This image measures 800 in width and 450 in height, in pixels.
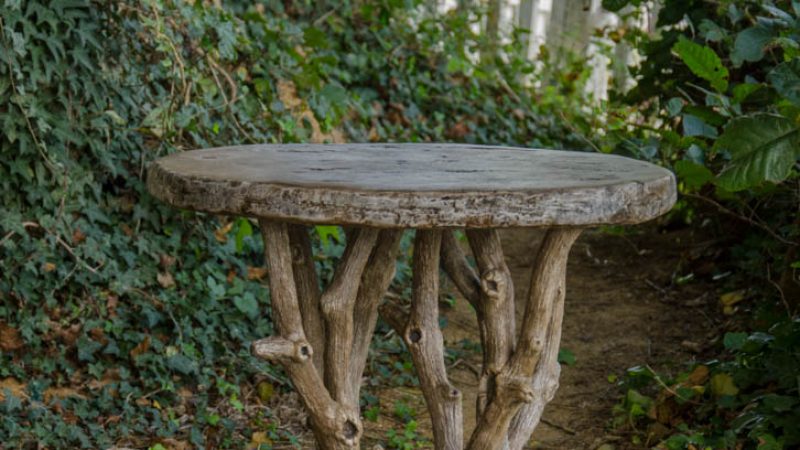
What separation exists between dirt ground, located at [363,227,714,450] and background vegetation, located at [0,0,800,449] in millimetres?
134

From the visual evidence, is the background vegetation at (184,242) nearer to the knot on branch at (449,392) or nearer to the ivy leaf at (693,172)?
the ivy leaf at (693,172)

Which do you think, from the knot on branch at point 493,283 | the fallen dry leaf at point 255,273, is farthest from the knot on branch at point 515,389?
the fallen dry leaf at point 255,273

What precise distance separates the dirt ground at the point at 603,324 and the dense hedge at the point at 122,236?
68cm

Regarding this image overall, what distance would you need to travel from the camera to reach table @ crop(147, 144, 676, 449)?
1965 mm

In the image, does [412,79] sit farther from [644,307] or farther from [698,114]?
[698,114]

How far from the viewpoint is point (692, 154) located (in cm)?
307

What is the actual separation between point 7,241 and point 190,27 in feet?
3.90

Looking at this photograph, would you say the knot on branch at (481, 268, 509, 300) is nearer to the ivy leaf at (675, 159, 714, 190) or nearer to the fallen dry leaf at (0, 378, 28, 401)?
the ivy leaf at (675, 159, 714, 190)

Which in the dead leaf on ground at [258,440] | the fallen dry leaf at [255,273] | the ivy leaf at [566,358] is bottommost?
the dead leaf on ground at [258,440]

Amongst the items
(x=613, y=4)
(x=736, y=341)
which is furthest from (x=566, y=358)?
(x=613, y=4)

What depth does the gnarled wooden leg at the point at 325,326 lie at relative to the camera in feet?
7.85

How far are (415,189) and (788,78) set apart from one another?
3.34ft

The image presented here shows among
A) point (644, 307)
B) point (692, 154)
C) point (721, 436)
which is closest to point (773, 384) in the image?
point (721, 436)

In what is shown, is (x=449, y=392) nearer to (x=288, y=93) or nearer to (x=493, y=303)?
(x=493, y=303)
